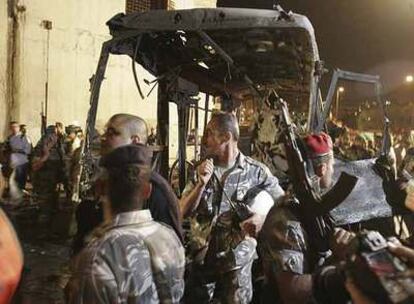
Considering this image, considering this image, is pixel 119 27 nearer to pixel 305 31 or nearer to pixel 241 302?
pixel 305 31

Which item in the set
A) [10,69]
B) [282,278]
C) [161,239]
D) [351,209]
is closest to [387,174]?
[351,209]

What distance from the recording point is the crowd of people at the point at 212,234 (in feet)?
7.39

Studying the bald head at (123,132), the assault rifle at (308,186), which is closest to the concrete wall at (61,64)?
the bald head at (123,132)

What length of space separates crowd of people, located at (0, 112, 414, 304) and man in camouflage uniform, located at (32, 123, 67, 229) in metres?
6.09

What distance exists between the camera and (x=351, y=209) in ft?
12.2

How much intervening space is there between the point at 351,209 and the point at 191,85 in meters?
4.22

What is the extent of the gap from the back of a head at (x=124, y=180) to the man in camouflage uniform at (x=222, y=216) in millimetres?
1691

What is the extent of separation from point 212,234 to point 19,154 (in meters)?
9.46

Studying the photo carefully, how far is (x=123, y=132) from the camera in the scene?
4.04m

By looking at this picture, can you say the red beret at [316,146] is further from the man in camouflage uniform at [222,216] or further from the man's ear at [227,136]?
the man's ear at [227,136]

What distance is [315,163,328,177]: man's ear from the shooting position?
11.2 ft

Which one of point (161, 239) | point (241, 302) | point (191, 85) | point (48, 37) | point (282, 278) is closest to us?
point (161, 239)

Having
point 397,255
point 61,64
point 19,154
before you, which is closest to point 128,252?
point 397,255

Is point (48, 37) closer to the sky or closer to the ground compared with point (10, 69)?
closer to the sky
